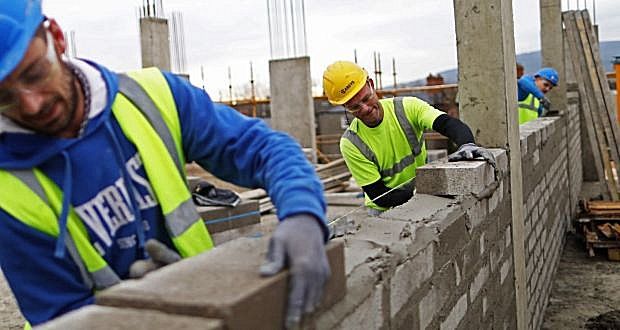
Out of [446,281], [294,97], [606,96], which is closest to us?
[446,281]

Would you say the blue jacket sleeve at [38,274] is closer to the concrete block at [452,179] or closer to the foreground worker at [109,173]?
the foreground worker at [109,173]

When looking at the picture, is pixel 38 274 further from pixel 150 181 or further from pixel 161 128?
pixel 161 128

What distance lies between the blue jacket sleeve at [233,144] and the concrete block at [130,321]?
1.62 feet

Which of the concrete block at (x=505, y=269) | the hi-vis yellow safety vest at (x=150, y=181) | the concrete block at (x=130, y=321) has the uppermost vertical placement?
the hi-vis yellow safety vest at (x=150, y=181)

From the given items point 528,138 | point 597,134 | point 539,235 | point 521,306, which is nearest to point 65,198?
point 521,306

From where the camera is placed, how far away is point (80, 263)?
1.84m

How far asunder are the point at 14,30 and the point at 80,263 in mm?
645

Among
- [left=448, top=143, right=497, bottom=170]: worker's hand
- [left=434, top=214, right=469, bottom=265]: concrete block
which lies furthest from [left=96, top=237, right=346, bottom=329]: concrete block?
[left=448, top=143, right=497, bottom=170]: worker's hand

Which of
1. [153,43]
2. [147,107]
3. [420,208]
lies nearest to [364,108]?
[420,208]

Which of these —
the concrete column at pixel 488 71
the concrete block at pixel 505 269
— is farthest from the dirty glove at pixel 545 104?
the concrete block at pixel 505 269

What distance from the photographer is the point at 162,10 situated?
16.2 meters

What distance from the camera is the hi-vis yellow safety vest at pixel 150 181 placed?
178cm

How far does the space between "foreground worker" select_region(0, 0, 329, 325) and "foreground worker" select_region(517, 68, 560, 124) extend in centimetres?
777

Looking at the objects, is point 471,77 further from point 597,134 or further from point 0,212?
point 597,134
